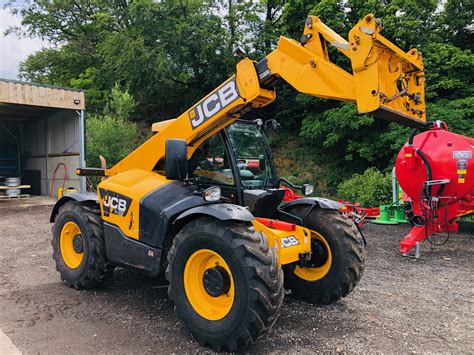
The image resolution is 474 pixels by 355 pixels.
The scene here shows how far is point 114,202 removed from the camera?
174 inches

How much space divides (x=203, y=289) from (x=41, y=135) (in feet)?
61.2

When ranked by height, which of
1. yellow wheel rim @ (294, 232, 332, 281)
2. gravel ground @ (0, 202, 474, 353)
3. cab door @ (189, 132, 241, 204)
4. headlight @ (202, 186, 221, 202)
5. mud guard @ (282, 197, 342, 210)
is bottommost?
gravel ground @ (0, 202, 474, 353)

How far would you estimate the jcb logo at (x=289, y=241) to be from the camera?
3673 millimetres

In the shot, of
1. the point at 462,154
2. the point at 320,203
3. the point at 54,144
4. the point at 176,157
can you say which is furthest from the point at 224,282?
the point at 54,144

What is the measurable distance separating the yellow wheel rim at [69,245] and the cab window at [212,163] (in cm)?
180

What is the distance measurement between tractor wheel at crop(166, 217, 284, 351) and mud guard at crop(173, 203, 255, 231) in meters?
0.08

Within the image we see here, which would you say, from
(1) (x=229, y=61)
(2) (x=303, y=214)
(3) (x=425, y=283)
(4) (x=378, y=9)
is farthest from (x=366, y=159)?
(2) (x=303, y=214)

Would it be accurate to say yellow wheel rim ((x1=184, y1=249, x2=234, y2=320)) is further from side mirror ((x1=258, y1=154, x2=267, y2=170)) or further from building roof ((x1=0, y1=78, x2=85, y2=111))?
building roof ((x1=0, y1=78, x2=85, y2=111))

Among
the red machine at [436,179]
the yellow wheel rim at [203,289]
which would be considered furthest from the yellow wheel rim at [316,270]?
the red machine at [436,179]

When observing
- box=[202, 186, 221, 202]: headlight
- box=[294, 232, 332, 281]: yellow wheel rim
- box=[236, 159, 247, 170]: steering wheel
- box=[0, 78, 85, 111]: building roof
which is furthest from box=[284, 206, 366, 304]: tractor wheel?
box=[0, 78, 85, 111]: building roof

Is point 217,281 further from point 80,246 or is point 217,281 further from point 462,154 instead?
point 462,154

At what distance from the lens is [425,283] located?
514 cm

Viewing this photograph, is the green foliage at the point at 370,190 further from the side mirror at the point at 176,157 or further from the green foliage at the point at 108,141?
the green foliage at the point at 108,141

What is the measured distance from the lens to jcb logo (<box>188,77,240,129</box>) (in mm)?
4055
